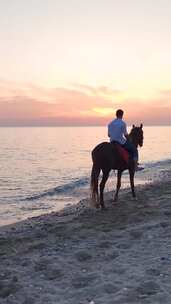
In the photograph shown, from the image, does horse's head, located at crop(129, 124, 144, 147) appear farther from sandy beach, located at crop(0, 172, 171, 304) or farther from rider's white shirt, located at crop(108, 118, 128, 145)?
sandy beach, located at crop(0, 172, 171, 304)

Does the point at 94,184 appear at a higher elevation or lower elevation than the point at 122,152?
lower

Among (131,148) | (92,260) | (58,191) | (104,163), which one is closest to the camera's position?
(92,260)

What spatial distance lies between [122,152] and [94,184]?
1355 millimetres

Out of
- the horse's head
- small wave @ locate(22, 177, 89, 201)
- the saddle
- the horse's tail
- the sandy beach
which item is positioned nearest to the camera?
the sandy beach

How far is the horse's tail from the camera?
14.7m

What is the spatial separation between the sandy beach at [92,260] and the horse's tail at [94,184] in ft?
4.05

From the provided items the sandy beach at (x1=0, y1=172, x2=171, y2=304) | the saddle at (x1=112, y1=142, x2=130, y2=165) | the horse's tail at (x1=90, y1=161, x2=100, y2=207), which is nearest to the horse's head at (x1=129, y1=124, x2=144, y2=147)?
the saddle at (x1=112, y1=142, x2=130, y2=165)

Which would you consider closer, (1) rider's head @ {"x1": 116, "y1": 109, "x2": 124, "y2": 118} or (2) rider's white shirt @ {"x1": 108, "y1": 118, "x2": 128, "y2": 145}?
(2) rider's white shirt @ {"x1": 108, "y1": 118, "x2": 128, "y2": 145}

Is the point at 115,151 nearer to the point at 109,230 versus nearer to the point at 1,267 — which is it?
the point at 109,230

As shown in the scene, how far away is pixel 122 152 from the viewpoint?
49.3 feet

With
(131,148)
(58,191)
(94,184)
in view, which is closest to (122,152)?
(131,148)

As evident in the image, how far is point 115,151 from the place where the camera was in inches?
584

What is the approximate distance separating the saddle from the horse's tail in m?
0.87

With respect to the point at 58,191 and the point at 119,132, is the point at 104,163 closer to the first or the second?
the point at 119,132
